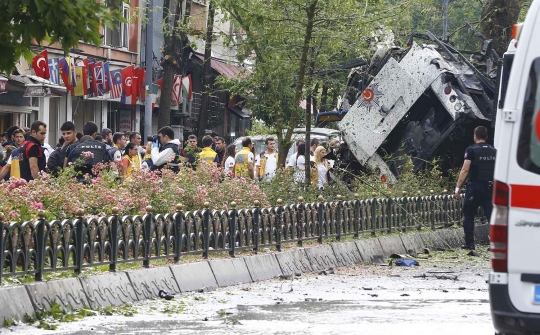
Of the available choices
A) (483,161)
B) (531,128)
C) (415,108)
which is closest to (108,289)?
(531,128)

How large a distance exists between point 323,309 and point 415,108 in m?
12.4

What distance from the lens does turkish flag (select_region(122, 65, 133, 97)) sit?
126 ft

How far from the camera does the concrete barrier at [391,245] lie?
17.5 m

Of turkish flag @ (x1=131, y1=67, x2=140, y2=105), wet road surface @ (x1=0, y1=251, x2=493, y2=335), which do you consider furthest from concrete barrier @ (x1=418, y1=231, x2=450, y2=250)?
turkish flag @ (x1=131, y1=67, x2=140, y2=105)

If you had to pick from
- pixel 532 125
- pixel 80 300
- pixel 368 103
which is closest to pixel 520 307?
pixel 532 125

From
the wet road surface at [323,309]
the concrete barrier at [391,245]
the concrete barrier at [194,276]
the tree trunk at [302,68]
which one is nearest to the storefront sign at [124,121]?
the tree trunk at [302,68]

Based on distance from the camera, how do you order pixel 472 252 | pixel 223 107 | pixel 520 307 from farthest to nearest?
pixel 223 107 < pixel 472 252 < pixel 520 307

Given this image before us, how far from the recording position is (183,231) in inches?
501

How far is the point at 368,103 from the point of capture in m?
23.0

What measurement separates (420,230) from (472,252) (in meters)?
1.54

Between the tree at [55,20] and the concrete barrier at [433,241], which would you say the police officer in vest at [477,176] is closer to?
the concrete barrier at [433,241]

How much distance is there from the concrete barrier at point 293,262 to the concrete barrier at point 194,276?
5.72ft

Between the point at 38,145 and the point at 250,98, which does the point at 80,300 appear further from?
the point at 250,98

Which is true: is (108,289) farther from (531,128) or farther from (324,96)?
(324,96)
